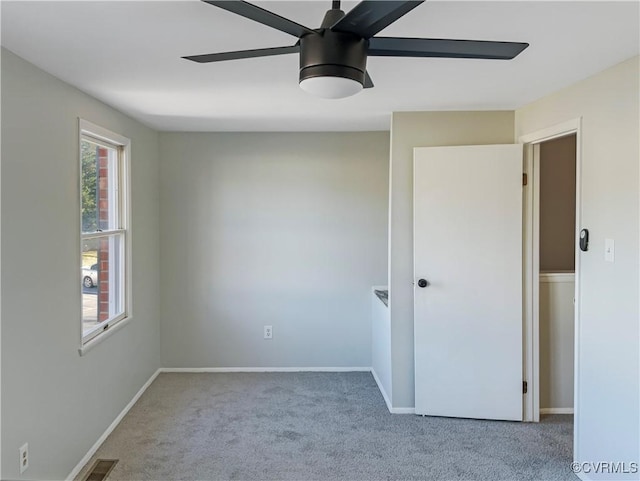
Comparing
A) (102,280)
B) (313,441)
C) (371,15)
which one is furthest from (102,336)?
(371,15)

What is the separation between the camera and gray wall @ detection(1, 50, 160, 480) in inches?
77.3

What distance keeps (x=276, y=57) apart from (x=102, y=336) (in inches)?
82.3

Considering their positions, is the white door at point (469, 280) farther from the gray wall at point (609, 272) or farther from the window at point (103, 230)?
the window at point (103, 230)

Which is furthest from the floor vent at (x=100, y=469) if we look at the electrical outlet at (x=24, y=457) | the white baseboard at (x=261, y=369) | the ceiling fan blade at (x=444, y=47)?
the ceiling fan blade at (x=444, y=47)

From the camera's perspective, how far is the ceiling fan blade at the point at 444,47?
1299 mm

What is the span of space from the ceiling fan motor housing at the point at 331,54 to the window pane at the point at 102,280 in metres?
2.22

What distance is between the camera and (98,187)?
3111 mm

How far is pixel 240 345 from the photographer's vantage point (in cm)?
418

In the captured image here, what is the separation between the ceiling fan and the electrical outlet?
199 cm

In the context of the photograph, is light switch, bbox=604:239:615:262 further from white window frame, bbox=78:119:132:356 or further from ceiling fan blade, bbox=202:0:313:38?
white window frame, bbox=78:119:132:356

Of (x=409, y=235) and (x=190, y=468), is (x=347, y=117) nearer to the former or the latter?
(x=409, y=235)

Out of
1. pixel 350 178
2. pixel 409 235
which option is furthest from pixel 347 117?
pixel 409 235

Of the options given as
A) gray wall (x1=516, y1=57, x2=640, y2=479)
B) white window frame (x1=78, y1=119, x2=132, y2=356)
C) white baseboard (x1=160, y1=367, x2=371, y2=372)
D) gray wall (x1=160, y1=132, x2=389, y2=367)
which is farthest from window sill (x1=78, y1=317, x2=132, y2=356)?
gray wall (x1=516, y1=57, x2=640, y2=479)

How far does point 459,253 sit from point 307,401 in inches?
64.7
